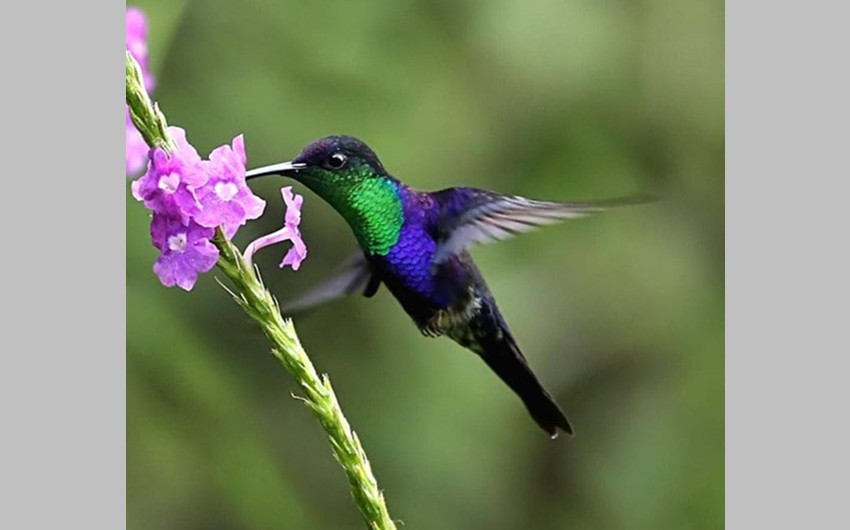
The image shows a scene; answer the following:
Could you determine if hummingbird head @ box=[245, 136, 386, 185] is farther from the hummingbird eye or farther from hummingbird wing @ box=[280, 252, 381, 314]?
hummingbird wing @ box=[280, 252, 381, 314]

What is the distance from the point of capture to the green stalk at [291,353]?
4.41 ft

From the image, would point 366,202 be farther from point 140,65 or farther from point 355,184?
point 140,65

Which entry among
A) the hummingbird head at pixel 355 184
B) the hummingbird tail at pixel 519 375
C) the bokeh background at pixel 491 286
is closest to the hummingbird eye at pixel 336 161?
the hummingbird head at pixel 355 184

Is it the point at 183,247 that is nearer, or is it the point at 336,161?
the point at 183,247

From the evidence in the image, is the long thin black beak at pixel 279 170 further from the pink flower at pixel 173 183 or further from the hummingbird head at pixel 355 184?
the pink flower at pixel 173 183

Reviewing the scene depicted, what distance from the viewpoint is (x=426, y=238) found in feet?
6.00

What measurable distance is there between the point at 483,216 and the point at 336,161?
0.24 metres

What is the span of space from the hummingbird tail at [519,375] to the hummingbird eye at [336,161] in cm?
46

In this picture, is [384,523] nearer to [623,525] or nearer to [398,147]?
[398,147]

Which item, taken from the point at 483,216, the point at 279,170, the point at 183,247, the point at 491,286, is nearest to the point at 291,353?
the point at 183,247

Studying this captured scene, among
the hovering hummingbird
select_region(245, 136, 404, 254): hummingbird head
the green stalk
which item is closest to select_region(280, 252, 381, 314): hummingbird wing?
the hovering hummingbird

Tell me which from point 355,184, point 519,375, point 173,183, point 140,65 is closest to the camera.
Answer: point 173,183

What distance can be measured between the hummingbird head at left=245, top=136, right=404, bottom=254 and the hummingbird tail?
12.3 inches

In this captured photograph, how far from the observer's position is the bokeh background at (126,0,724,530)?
245 cm
